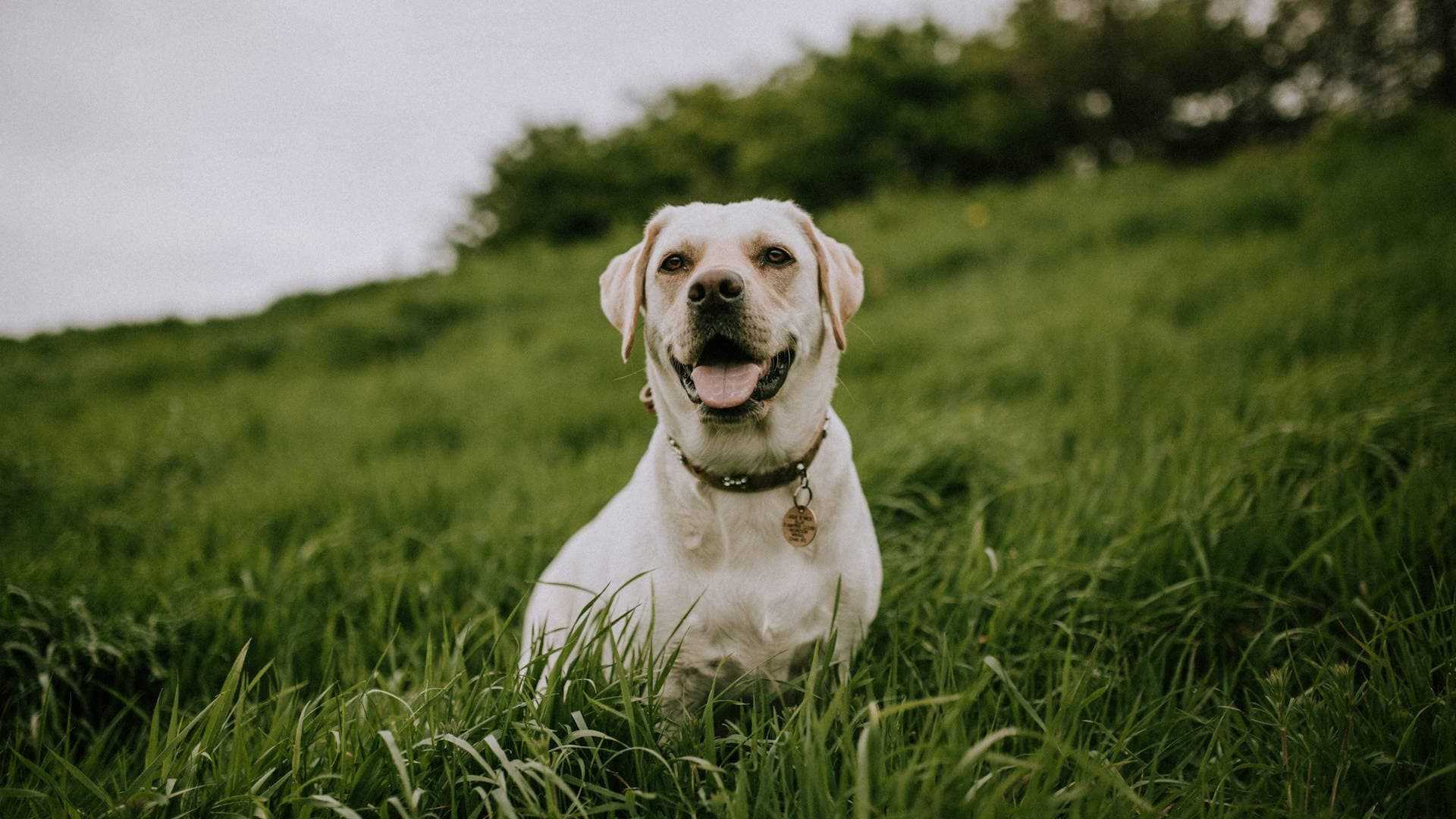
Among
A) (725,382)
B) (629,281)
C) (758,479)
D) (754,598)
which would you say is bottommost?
(754,598)

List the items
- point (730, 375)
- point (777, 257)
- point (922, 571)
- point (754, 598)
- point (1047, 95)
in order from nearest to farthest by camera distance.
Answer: point (754, 598) → point (730, 375) → point (777, 257) → point (922, 571) → point (1047, 95)

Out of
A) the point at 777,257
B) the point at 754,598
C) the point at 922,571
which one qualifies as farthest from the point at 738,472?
the point at 922,571

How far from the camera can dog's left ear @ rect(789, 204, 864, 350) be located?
2092 mm

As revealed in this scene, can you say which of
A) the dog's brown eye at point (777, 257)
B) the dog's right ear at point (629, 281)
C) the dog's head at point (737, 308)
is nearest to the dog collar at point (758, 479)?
the dog's head at point (737, 308)

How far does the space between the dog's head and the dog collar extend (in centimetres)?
13

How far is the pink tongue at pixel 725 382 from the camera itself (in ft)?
6.22

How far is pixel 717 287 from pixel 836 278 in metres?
0.47

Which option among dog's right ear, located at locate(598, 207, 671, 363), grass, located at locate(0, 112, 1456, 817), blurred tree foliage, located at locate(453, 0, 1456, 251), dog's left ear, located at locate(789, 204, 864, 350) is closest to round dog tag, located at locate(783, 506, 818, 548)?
grass, located at locate(0, 112, 1456, 817)

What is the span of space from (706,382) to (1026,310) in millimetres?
4839

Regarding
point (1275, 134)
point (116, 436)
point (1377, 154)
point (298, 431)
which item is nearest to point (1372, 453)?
point (298, 431)

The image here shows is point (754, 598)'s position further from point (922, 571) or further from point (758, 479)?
point (922, 571)

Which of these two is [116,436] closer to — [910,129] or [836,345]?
[836,345]

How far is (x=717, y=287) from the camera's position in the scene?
187cm

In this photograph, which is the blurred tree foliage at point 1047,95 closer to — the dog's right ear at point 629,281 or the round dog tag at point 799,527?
the dog's right ear at point 629,281
